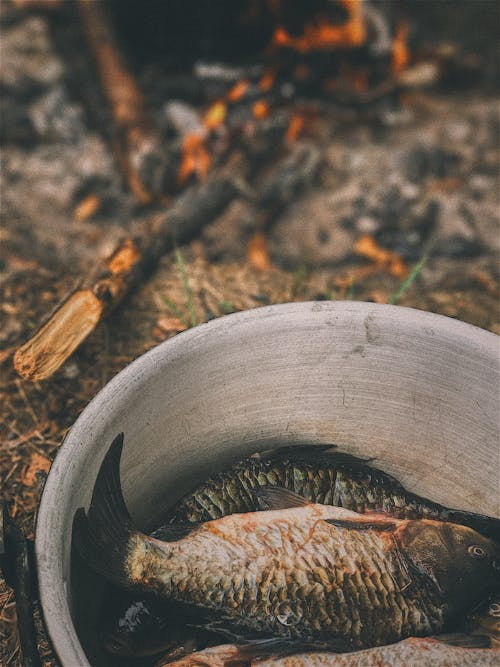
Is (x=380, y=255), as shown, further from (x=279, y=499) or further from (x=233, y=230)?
(x=279, y=499)

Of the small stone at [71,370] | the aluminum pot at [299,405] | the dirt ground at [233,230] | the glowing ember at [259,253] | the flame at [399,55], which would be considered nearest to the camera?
the aluminum pot at [299,405]

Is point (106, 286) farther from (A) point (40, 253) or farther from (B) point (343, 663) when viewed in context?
(B) point (343, 663)

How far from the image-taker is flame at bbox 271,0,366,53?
4145 mm

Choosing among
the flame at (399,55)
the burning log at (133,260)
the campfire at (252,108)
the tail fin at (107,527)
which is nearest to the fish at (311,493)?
the tail fin at (107,527)

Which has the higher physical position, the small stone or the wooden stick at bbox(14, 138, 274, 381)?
the wooden stick at bbox(14, 138, 274, 381)

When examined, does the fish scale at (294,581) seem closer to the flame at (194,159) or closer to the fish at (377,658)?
the fish at (377,658)

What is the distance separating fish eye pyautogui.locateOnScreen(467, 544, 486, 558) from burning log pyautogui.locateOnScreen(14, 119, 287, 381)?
1.49 m

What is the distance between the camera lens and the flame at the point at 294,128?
157 inches

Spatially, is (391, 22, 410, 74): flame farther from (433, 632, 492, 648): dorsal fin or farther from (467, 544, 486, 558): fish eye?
(433, 632, 492, 648): dorsal fin

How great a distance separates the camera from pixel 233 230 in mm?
3566

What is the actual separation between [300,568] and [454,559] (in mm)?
451

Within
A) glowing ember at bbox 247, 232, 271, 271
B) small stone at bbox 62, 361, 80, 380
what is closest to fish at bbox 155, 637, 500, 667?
small stone at bbox 62, 361, 80, 380

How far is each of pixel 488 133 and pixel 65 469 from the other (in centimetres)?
382

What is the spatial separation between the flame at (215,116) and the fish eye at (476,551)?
3.07 m
